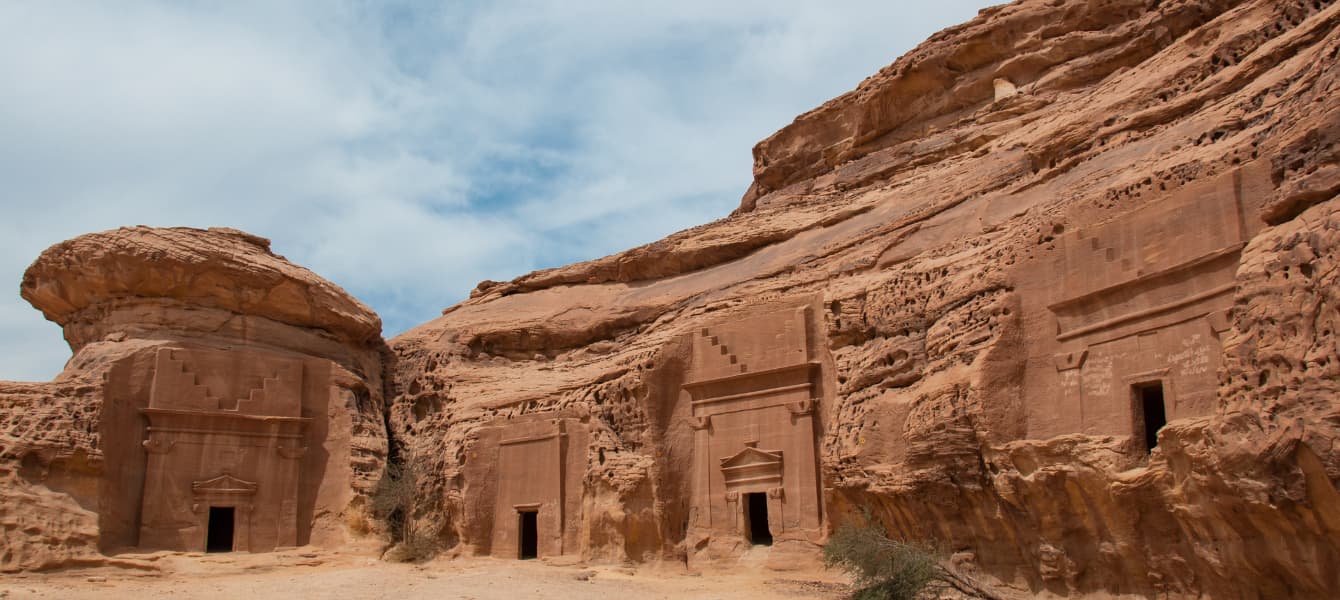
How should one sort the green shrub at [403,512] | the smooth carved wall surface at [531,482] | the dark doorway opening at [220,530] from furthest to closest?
the dark doorway opening at [220,530] < the green shrub at [403,512] < the smooth carved wall surface at [531,482]

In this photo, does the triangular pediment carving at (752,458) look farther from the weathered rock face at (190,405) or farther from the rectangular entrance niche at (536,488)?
the weathered rock face at (190,405)

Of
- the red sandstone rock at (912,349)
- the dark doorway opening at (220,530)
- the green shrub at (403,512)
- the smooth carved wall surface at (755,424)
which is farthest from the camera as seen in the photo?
the dark doorway opening at (220,530)

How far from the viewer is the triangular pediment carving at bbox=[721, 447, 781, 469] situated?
69.5ft

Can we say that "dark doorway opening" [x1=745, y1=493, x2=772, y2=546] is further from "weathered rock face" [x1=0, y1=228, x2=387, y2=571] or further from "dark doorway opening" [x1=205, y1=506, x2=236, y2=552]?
"dark doorway opening" [x1=205, y1=506, x2=236, y2=552]

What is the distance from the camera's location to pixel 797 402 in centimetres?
2117

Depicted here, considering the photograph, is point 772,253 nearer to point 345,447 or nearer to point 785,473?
point 785,473

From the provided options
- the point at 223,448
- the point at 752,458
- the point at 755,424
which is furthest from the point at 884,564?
the point at 223,448

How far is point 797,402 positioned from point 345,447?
11108 millimetres

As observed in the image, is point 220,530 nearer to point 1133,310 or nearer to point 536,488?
point 536,488

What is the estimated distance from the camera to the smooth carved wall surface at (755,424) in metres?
20.8

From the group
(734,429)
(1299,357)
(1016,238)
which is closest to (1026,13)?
(1016,238)

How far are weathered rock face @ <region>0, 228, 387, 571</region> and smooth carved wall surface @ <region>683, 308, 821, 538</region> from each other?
27.3ft

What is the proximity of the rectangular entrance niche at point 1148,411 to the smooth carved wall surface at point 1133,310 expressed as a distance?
75 mm

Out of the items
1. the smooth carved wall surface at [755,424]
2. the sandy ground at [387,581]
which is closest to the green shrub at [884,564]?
the sandy ground at [387,581]
